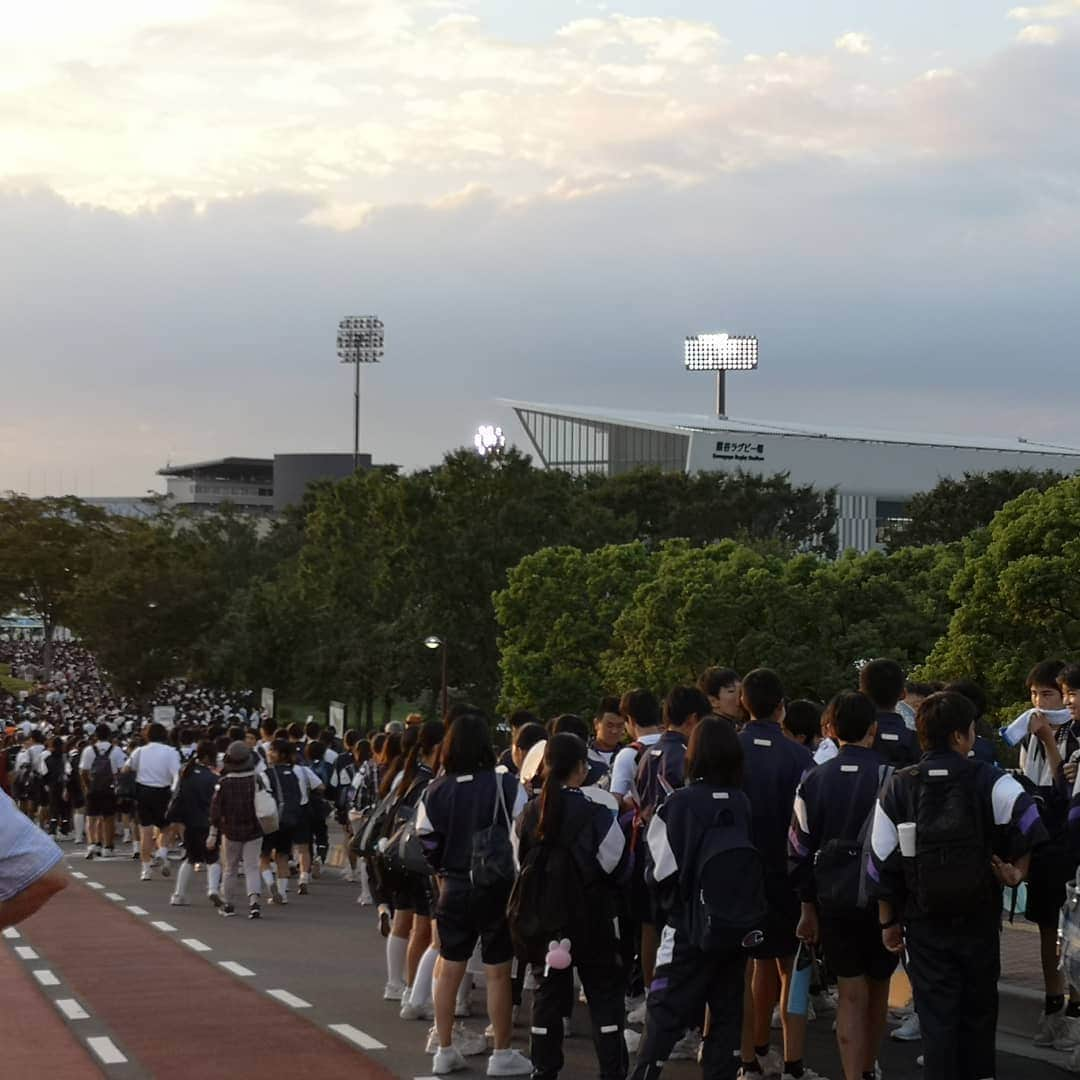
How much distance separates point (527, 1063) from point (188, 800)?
1132 cm

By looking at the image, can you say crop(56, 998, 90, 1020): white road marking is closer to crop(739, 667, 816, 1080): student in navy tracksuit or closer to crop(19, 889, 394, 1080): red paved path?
crop(19, 889, 394, 1080): red paved path

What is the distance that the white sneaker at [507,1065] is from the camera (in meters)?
9.71

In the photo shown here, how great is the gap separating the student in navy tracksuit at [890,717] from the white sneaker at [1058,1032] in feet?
6.55

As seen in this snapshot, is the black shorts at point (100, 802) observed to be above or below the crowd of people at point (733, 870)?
below

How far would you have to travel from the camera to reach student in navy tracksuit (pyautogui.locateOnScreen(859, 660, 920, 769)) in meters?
9.22

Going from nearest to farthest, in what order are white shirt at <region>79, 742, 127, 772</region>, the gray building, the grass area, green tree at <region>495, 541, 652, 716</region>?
1. white shirt at <region>79, 742, 127, 772</region>
2. green tree at <region>495, 541, 652, 716</region>
3. the grass area
4. the gray building

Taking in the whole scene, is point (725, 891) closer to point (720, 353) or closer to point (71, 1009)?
point (71, 1009)

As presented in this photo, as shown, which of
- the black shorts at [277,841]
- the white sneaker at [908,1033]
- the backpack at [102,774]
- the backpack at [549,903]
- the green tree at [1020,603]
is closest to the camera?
the backpack at [549,903]

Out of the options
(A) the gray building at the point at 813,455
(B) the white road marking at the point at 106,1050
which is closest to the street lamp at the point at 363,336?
(A) the gray building at the point at 813,455

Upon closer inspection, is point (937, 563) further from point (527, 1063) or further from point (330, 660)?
point (527, 1063)

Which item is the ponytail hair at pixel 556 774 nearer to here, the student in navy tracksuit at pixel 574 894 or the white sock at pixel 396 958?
the student in navy tracksuit at pixel 574 894

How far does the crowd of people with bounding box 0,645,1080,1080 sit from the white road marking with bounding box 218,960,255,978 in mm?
1846

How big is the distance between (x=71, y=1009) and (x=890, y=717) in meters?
6.07

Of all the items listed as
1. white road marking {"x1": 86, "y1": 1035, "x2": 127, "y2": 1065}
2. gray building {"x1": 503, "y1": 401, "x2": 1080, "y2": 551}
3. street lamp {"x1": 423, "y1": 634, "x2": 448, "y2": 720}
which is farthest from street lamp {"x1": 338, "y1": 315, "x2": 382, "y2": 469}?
white road marking {"x1": 86, "y1": 1035, "x2": 127, "y2": 1065}
